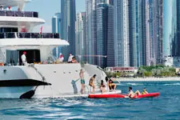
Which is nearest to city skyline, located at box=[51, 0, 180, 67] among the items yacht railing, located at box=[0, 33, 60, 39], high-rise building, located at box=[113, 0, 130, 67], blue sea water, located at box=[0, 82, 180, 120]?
high-rise building, located at box=[113, 0, 130, 67]

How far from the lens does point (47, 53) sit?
29.7 meters

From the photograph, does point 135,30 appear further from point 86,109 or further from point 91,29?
point 86,109

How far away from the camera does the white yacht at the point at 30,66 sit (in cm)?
2661

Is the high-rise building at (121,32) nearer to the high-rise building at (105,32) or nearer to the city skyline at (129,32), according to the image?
the city skyline at (129,32)

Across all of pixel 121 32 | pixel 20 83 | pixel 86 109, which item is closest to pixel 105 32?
pixel 121 32

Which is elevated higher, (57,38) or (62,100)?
(57,38)

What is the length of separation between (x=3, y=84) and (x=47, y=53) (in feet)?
12.8

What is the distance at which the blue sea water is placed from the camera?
1948 centimetres

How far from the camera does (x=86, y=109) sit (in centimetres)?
2219

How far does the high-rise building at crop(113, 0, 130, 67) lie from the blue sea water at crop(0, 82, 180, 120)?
5099 inches

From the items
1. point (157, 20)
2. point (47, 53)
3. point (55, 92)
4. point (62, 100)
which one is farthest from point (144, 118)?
point (157, 20)

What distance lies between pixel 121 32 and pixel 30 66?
131778 millimetres

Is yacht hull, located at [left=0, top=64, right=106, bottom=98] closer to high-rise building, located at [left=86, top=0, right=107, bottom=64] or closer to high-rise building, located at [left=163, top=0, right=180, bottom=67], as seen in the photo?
high-rise building, located at [left=86, top=0, right=107, bottom=64]

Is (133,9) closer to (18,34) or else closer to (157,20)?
(157,20)
